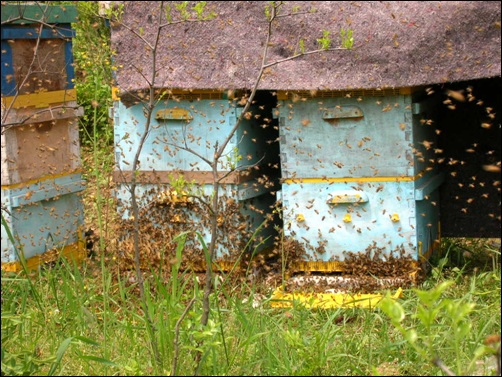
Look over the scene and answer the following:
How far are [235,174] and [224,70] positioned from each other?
0.52 m

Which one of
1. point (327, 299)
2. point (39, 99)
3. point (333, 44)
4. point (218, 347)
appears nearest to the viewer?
point (218, 347)

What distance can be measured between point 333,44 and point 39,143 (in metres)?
1.72

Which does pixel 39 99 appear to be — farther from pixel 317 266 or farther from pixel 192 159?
pixel 317 266

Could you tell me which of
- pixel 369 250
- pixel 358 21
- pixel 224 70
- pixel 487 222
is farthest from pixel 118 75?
pixel 487 222

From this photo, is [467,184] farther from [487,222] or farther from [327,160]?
[327,160]

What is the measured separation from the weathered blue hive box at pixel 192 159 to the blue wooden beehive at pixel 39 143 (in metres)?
0.36

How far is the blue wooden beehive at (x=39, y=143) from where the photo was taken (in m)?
4.26

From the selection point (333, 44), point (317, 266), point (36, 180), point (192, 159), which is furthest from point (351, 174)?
point (36, 180)

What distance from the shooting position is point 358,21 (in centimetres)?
396

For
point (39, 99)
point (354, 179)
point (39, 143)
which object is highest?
point (39, 99)

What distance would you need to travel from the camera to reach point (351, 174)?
4027mm

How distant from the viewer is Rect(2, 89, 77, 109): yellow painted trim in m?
4.23

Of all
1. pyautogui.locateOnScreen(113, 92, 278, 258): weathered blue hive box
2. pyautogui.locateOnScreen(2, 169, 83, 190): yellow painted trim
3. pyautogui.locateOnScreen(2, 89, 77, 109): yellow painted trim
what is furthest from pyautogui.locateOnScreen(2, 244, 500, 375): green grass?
pyautogui.locateOnScreen(2, 89, 77, 109): yellow painted trim

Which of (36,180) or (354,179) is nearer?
(354,179)
